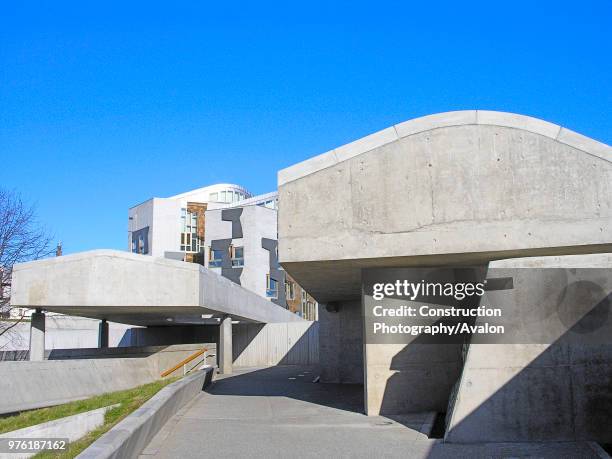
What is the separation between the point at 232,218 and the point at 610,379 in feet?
183

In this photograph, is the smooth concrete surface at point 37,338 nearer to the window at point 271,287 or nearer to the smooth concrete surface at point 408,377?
the smooth concrete surface at point 408,377

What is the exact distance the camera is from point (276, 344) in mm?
37969

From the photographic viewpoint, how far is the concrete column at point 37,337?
25.8 m

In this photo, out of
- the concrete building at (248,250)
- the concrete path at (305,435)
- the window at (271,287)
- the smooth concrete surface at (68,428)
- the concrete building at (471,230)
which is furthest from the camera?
the window at (271,287)

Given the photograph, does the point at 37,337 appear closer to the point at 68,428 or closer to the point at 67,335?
the point at 68,428

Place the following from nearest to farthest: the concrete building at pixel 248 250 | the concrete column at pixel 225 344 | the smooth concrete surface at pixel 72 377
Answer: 1. the smooth concrete surface at pixel 72 377
2. the concrete column at pixel 225 344
3. the concrete building at pixel 248 250

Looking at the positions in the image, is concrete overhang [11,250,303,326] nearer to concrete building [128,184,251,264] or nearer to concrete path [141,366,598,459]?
concrete path [141,366,598,459]

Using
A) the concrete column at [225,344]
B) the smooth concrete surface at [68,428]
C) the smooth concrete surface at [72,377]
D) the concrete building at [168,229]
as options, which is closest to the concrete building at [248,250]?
the concrete building at [168,229]

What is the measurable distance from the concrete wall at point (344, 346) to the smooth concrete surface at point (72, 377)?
7822 millimetres

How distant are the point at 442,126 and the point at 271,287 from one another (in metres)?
53.0

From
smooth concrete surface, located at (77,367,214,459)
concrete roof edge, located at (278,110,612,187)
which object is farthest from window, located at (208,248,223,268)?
concrete roof edge, located at (278,110,612,187)

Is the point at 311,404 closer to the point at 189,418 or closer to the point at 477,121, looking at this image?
the point at 189,418

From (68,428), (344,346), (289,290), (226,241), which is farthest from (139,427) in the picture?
(289,290)

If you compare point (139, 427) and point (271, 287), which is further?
point (271, 287)
